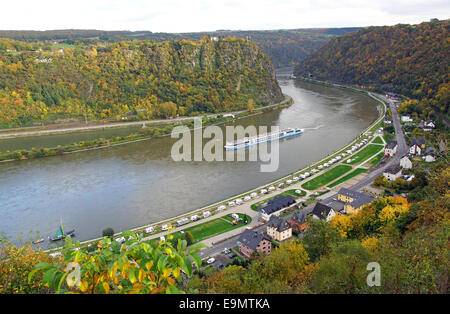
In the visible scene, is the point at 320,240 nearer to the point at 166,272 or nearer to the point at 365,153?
the point at 166,272

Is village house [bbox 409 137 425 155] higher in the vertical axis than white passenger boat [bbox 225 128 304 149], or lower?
higher

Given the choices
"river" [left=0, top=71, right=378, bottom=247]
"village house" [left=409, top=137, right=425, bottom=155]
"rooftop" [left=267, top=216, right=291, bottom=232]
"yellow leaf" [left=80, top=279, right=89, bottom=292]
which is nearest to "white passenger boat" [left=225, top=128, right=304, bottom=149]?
"river" [left=0, top=71, right=378, bottom=247]

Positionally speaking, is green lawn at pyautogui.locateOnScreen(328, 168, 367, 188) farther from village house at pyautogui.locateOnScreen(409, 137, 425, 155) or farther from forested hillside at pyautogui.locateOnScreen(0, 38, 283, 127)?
forested hillside at pyautogui.locateOnScreen(0, 38, 283, 127)

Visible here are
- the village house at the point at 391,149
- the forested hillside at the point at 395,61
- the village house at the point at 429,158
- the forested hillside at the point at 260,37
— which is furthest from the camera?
the forested hillside at the point at 260,37

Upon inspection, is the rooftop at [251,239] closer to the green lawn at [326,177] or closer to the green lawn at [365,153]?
the green lawn at [326,177]

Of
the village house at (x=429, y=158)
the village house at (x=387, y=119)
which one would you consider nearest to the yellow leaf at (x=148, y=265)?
the village house at (x=429, y=158)

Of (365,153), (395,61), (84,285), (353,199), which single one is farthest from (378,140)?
(395,61)

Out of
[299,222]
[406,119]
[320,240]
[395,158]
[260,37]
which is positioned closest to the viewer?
[320,240]
